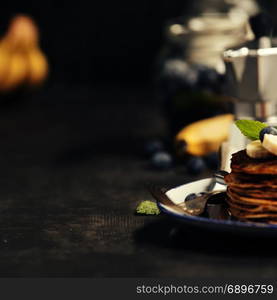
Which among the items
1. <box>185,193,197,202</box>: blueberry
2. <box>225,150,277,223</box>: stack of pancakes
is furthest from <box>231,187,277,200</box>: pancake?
<box>185,193,197,202</box>: blueberry

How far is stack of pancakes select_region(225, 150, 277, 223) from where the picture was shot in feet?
2.77

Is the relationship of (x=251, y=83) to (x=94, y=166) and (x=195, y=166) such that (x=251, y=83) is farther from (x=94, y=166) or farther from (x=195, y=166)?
(x=94, y=166)

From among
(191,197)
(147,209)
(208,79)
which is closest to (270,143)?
(191,197)

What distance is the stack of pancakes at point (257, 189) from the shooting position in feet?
2.77

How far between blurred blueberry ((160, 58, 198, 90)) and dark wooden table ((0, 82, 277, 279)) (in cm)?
16

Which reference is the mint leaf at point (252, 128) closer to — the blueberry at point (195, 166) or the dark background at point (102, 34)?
the blueberry at point (195, 166)

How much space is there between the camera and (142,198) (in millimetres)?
1189

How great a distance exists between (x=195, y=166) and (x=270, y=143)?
525mm

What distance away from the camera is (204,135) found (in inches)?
58.9

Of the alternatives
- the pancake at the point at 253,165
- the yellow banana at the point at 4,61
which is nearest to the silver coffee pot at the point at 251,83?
the pancake at the point at 253,165

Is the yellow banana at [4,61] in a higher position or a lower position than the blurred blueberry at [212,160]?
higher

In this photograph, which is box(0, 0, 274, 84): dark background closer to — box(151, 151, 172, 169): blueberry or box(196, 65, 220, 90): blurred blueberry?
box(196, 65, 220, 90): blurred blueberry

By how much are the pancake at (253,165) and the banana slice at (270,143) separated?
0.02 metres

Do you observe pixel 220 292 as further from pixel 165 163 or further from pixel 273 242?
pixel 165 163
